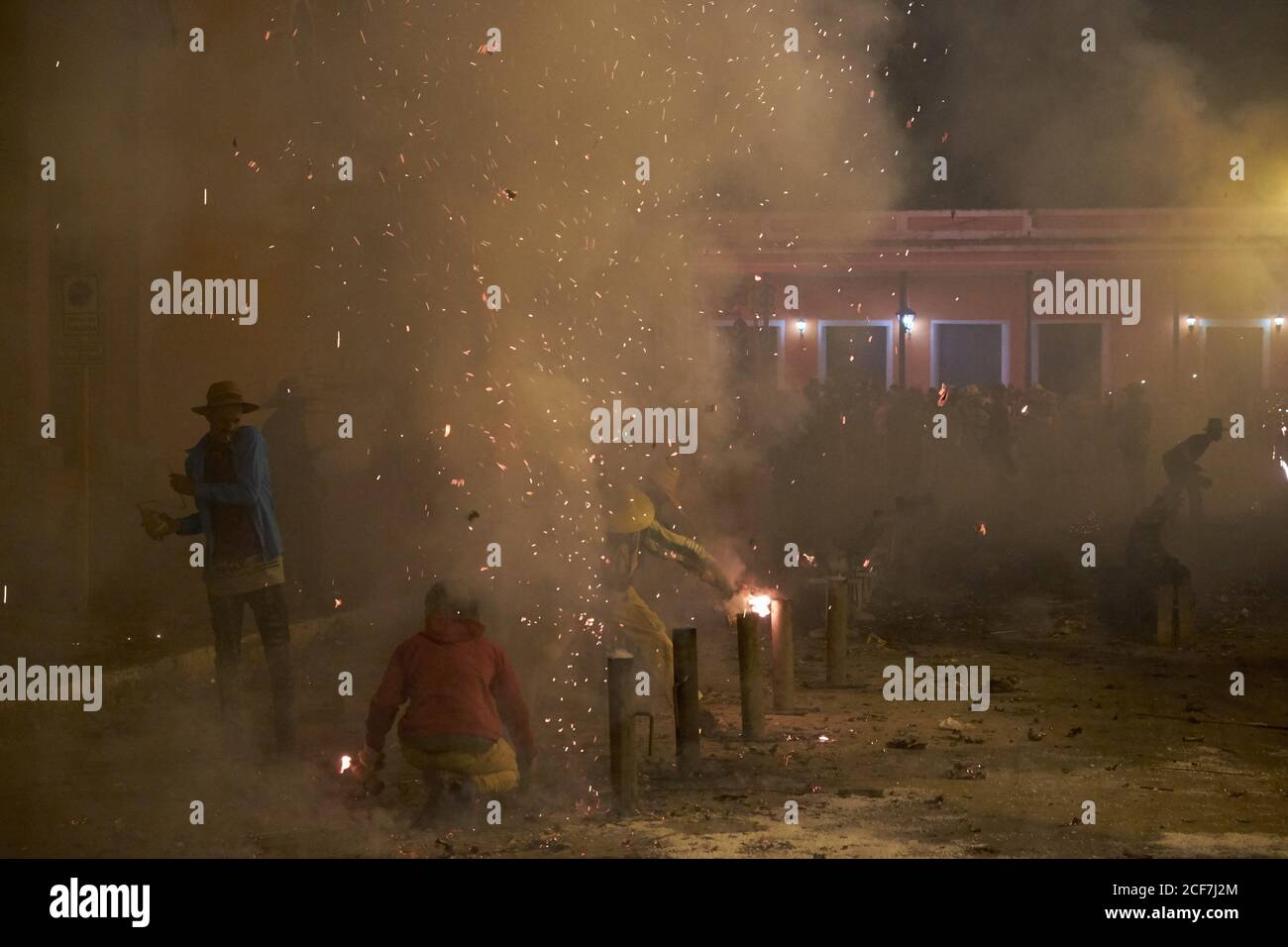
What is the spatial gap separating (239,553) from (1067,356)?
2182 centimetres

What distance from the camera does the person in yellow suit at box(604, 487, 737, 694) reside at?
7.14m

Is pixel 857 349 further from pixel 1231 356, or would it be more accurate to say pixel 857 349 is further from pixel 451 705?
pixel 451 705

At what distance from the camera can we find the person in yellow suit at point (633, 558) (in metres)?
7.14

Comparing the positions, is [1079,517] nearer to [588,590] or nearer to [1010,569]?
[1010,569]

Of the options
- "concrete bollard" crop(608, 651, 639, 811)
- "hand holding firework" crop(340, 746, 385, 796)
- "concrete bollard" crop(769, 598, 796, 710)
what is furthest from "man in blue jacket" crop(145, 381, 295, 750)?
"concrete bollard" crop(769, 598, 796, 710)

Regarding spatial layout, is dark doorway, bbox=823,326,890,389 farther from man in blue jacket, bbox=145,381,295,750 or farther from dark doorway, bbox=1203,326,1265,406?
man in blue jacket, bbox=145,381,295,750

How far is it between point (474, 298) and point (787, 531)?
17.6 feet

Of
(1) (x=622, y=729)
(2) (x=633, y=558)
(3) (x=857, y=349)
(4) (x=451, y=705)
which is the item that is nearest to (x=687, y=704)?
(1) (x=622, y=729)

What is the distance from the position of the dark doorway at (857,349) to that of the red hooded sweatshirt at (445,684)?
20526mm

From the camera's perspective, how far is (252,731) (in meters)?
7.36

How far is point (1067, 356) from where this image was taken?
85.2 feet

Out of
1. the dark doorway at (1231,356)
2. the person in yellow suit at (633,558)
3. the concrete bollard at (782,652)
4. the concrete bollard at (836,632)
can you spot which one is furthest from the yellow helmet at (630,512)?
the dark doorway at (1231,356)

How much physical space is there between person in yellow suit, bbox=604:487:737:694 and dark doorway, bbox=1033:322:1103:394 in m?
19.9
